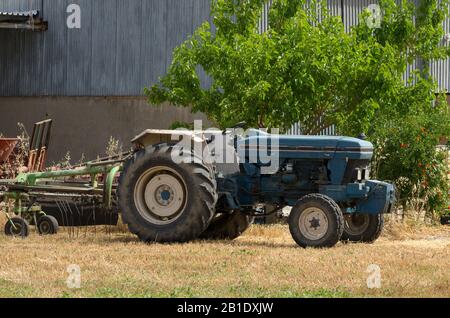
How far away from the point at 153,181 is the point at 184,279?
3650mm

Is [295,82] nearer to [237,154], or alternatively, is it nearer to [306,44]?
[306,44]

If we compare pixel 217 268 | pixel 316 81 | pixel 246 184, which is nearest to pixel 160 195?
pixel 246 184

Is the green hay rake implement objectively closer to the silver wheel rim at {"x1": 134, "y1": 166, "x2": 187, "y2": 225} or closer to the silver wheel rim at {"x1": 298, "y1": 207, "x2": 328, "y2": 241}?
the silver wheel rim at {"x1": 134, "y1": 166, "x2": 187, "y2": 225}

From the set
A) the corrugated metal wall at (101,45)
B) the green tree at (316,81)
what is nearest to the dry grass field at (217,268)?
the green tree at (316,81)

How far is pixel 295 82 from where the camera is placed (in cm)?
1753

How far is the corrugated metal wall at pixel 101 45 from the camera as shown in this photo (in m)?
24.6

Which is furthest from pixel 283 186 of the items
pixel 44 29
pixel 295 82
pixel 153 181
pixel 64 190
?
pixel 44 29

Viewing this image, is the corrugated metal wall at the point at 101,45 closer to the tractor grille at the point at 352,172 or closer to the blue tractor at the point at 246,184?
the blue tractor at the point at 246,184

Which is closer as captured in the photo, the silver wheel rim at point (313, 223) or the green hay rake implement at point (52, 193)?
the silver wheel rim at point (313, 223)

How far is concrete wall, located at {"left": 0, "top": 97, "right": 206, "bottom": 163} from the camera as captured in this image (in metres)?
25.2

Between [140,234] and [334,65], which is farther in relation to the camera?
[334,65]

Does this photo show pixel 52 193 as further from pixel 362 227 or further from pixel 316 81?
pixel 316 81

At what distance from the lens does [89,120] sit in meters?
25.6
